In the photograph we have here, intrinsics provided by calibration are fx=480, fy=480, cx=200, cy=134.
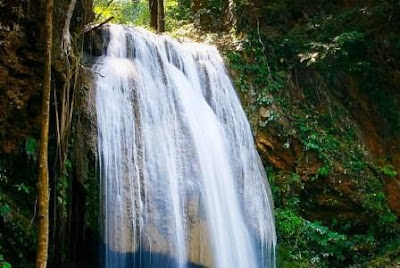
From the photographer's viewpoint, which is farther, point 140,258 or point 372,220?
point 372,220

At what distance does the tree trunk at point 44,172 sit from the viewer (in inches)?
179

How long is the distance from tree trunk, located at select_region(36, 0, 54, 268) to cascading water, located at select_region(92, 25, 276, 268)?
1.05 m

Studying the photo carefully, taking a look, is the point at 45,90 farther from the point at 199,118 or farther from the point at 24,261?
the point at 199,118

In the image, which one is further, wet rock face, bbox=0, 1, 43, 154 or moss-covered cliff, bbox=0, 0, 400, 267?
moss-covered cliff, bbox=0, 0, 400, 267

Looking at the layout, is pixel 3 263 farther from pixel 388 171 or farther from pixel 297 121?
pixel 388 171

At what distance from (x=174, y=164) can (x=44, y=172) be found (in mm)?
2197

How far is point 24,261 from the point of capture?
5.22m

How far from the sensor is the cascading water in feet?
19.1

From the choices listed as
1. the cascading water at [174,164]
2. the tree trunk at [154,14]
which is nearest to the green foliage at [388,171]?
the cascading water at [174,164]

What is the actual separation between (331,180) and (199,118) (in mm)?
2996

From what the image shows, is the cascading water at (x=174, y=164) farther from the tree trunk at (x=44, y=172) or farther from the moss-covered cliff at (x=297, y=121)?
the tree trunk at (x=44, y=172)

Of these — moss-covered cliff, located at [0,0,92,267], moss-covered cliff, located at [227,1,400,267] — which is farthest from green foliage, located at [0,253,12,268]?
moss-covered cliff, located at [227,1,400,267]

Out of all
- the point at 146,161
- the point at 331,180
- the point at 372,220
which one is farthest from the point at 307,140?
the point at 146,161

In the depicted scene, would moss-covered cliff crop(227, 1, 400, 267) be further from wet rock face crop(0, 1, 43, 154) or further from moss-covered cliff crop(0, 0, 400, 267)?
wet rock face crop(0, 1, 43, 154)
